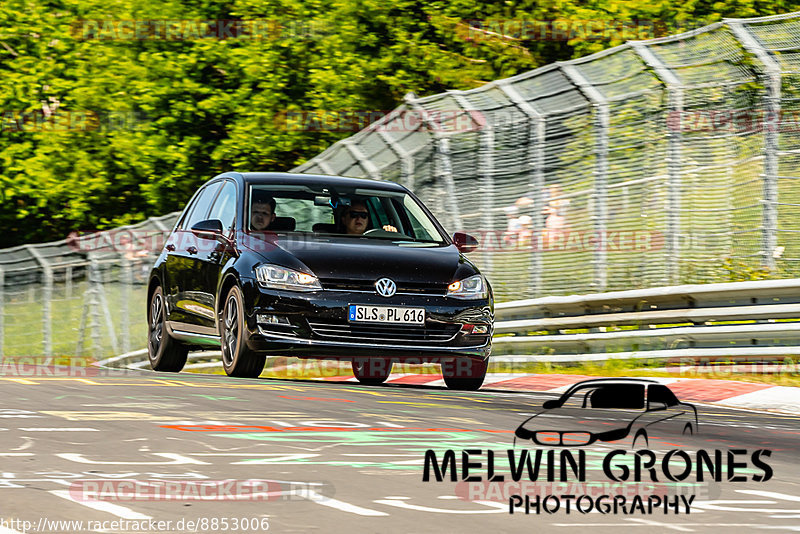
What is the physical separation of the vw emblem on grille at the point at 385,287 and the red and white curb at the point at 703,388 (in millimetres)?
1962

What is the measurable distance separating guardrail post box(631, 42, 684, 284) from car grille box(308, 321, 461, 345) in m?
3.59

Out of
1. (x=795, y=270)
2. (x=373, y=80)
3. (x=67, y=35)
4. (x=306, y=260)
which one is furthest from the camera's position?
(x=67, y=35)

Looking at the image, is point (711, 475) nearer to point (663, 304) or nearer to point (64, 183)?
point (663, 304)

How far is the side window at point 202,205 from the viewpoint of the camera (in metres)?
13.7

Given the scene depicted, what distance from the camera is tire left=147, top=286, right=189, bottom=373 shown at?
14164mm

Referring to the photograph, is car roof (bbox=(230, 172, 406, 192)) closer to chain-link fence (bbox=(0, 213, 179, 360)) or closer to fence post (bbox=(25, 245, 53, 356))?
chain-link fence (bbox=(0, 213, 179, 360))

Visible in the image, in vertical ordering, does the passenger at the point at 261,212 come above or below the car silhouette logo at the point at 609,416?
above

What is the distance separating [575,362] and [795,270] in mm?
2475

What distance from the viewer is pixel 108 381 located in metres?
12.4

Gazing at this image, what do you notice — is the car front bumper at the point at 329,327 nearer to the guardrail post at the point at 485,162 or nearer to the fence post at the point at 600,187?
the fence post at the point at 600,187

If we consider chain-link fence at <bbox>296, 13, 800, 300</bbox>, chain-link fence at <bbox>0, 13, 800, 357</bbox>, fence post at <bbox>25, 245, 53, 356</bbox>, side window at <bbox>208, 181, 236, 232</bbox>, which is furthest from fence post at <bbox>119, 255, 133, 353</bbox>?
side window at <bbox>208, 181, 236, 232</bbox>

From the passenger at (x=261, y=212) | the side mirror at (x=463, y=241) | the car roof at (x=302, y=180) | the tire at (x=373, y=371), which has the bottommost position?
the tire at (x=373, y=371)

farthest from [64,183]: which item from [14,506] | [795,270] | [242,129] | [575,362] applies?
[14,506]

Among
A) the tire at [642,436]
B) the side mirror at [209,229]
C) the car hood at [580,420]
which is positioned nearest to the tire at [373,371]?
the side mirror at [209,229]
